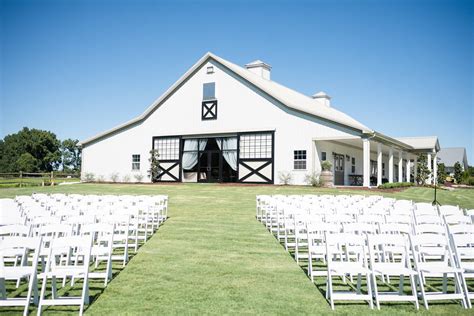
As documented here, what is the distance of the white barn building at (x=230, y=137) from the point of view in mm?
26641

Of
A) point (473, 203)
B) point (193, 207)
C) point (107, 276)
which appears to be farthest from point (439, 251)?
point (473, 203)

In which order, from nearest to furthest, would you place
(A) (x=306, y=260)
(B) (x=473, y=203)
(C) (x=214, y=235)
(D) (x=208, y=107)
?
1. (A) (x=306, y=260)
2. (C) (x=214, y=235)
3. (B) (x=473, y=203)
4. (D) (x=208, y=107)

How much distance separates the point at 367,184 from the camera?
25.3m

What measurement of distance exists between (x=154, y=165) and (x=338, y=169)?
12.9 meters

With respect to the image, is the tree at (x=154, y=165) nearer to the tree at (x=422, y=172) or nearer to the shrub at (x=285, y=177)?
the shrub at (x=285, y=177)

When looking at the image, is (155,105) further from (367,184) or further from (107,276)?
(107,276)

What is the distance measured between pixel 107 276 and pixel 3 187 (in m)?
24.7

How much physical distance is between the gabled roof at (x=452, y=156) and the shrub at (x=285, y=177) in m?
48.3

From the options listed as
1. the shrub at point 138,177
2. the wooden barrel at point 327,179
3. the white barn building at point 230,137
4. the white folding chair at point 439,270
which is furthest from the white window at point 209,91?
the white folding chair at point 439,270

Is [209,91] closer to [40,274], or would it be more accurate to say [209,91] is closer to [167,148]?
[167,148]

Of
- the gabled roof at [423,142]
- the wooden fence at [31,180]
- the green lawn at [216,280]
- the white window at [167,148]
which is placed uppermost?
the gabled roof at [423,142]

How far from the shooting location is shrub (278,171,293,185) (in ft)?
87.7

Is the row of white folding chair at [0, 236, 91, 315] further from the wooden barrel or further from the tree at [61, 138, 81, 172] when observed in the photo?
the tree at [61, 138, 81, 172]

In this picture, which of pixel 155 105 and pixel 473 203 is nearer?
pixel 473 203
